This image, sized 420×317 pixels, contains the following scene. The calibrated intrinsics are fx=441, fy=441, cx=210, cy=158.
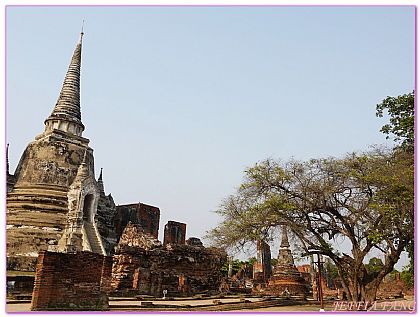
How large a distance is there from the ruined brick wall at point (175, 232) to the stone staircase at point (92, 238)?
8.66 m

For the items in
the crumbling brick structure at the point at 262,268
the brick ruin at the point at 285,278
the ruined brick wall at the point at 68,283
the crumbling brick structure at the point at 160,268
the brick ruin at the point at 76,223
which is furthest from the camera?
the crumbling brick structure at the point at 262,268

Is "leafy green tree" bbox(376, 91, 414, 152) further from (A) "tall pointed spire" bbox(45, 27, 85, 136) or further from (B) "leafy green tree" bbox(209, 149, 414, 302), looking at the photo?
(A) "tall pointed spire" bbox(45, 27, 85, 136)

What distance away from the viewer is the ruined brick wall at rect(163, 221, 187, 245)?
104 ft

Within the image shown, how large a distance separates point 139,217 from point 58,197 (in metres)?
7.39

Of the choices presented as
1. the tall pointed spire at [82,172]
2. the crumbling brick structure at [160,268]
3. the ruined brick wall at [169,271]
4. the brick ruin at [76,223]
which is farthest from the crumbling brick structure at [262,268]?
the tall pointed spire at [82,172]

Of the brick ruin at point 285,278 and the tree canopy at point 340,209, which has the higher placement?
the tree canopy at point 340,209

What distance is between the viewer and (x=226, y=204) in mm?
15312

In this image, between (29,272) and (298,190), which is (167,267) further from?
(298,190)

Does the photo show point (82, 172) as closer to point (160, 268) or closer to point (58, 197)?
point (58, 197)

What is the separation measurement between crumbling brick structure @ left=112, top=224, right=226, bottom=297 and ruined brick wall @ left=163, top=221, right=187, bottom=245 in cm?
990

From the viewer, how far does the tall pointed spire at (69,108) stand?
27.9 metres

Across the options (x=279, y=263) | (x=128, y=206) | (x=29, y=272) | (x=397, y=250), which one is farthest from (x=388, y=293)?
(x=29, y=272)

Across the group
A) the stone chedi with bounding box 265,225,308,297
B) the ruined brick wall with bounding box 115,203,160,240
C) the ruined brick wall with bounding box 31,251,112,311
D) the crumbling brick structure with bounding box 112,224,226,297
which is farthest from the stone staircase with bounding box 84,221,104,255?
the stone chedi with bounding box 265,225,308,297

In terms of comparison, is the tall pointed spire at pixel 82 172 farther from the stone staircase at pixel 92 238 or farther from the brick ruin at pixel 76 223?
the stone staircase at pixel 92 238
